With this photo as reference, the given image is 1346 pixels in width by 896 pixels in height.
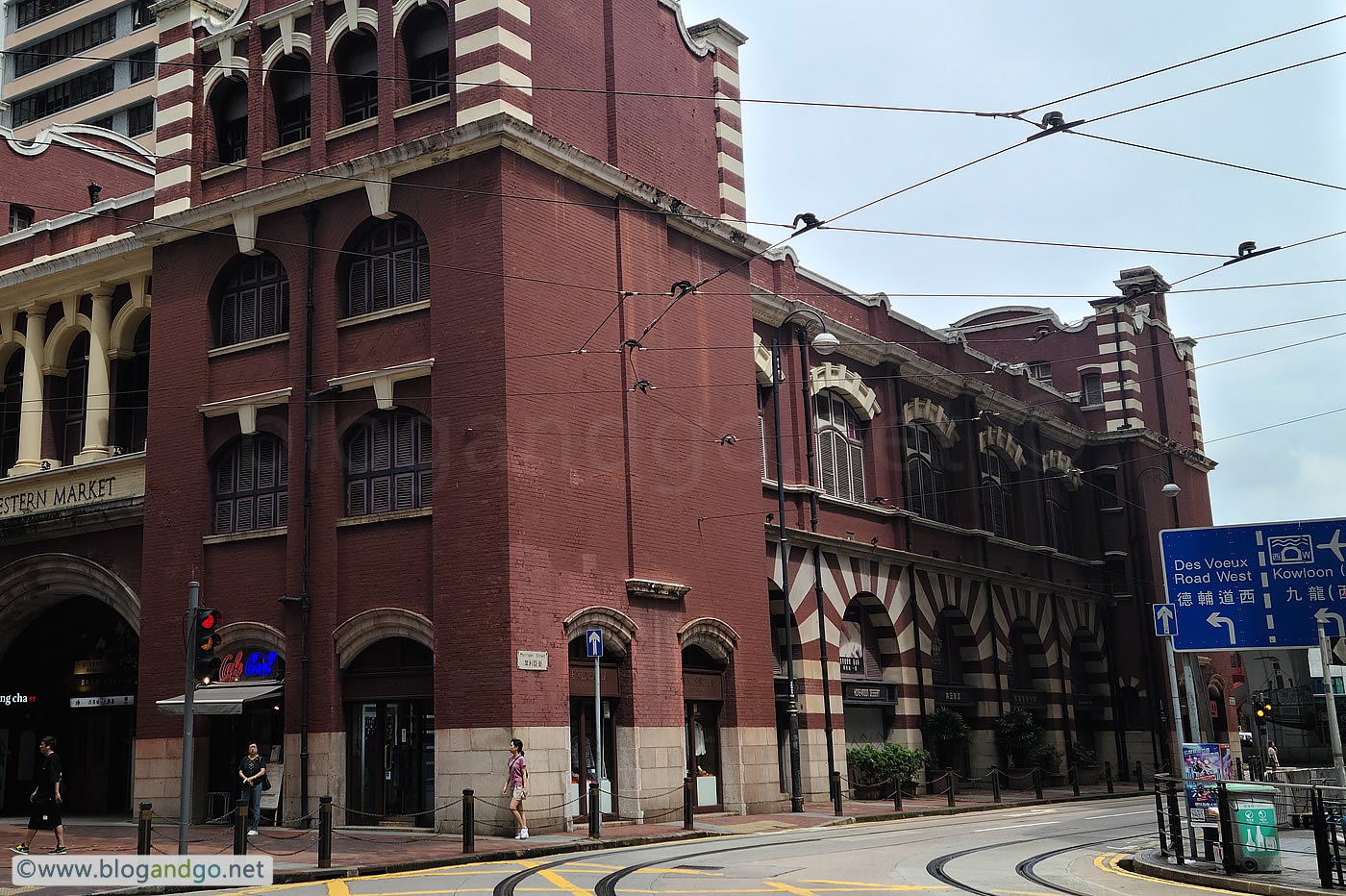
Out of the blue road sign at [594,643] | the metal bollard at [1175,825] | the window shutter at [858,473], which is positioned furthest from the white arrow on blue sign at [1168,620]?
the window shutter at [858,473]

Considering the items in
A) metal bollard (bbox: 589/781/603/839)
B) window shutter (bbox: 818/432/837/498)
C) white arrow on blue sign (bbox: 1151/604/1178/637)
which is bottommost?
metal bollard (bbox: 589/781/603/839)

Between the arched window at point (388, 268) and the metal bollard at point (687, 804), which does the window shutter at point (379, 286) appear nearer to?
the arched window at point (388, 268)

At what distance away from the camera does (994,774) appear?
36.6m

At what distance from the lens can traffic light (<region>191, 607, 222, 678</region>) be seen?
1906cm

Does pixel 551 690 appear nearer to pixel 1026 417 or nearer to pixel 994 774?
pixel 994 774

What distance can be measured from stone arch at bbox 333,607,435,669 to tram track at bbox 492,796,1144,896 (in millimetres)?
5779

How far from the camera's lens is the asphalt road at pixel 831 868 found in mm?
16281

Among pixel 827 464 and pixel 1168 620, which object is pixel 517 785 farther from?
pixel 827 464

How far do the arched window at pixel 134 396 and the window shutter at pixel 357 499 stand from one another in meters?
7.24

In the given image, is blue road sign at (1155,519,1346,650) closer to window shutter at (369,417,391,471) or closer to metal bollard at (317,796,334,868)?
metal bollard at (317,796,334,868)

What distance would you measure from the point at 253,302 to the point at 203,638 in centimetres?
1225

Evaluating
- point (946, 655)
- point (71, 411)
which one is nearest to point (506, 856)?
point (71, 411)

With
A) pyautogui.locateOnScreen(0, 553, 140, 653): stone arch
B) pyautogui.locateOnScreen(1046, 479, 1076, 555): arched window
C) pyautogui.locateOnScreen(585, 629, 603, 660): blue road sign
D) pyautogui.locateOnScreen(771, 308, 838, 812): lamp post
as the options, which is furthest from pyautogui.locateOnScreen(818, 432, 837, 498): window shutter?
pyautogui.locateOnScreen(0, 553, 140, 653): stone arch

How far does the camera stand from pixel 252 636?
2792 cm
